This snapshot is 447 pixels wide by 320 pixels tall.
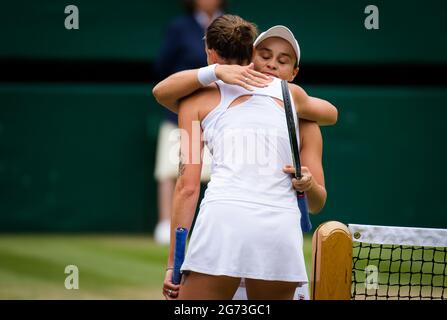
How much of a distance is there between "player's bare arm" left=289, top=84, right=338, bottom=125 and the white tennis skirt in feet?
1.70

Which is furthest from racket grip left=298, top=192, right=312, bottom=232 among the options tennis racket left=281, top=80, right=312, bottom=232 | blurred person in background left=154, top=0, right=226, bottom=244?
blurred person in background left=154, top=0, right=226, bottom=244

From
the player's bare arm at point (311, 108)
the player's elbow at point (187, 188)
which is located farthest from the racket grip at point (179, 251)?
the player's bare arm at point (311, 108)

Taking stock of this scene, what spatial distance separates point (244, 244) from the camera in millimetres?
3955

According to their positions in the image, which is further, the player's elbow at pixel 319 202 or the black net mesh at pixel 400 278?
the black net mesh at pixel 400 278

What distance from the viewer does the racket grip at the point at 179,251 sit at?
13.4 ft

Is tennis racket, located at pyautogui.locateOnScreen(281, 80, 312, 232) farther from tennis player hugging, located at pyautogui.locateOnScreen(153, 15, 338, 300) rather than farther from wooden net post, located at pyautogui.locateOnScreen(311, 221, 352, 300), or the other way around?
wooden net post, located at pyautogui.locateOnScreen(311, 221, 352, 300)

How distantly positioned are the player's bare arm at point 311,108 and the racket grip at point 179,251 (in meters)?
0.75

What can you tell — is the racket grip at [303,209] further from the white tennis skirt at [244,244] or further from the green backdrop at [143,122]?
the green backdrop at [143,122]

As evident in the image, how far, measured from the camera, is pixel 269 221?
13.1 ft

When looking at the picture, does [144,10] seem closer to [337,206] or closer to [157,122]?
[157,122]

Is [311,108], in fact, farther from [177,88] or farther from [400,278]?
[400,278]

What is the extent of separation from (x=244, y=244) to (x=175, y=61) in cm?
669

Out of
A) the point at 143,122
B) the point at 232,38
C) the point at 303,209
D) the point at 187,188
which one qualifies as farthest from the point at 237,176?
the point at 143,122

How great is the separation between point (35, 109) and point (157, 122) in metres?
1.41
